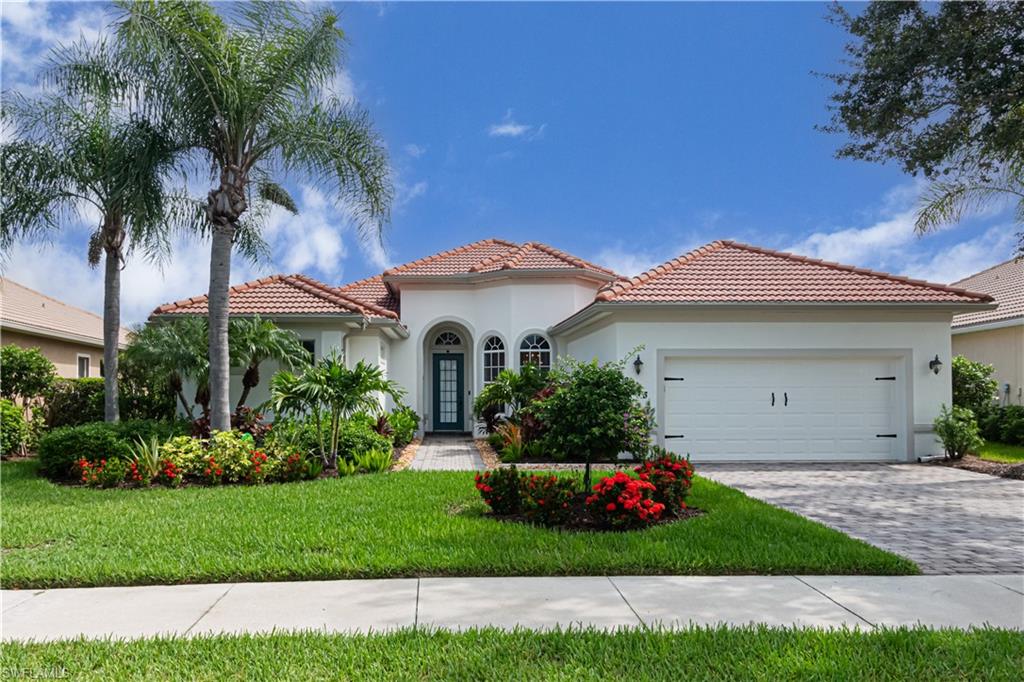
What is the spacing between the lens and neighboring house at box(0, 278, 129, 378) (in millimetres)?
20109

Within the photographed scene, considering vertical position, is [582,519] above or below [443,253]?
below

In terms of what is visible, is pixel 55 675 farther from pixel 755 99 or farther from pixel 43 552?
pixel 755 99

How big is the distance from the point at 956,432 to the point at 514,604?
503 inches

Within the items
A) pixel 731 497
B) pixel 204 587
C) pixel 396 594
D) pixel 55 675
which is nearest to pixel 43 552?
pixel 204 587

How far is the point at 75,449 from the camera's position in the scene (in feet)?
38.7

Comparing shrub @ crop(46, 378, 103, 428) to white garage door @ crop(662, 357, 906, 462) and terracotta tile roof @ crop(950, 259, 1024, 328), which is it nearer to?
white garage door @ crop(662, 357, 906, 462)

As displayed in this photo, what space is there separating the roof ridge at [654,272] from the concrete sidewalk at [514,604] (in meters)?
8.52

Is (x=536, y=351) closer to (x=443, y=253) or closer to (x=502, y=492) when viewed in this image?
(x=443, y=253)

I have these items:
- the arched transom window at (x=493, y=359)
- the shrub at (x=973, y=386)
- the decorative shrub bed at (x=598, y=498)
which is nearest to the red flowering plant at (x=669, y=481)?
the decorative shrub bed at (x=598, y=498)

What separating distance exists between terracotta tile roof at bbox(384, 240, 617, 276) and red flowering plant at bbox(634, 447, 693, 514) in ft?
36.7

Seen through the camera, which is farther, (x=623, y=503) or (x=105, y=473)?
(x=105, y=473)

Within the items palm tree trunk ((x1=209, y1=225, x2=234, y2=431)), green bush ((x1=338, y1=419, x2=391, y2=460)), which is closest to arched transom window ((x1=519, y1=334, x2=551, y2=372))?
green bush ((x1=338, y1=419, x2=391, y2=460))

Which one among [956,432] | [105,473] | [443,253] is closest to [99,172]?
[105,473]

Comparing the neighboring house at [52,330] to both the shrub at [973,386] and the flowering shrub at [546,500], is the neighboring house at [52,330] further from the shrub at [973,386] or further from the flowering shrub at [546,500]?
the shrub at [973,386]
